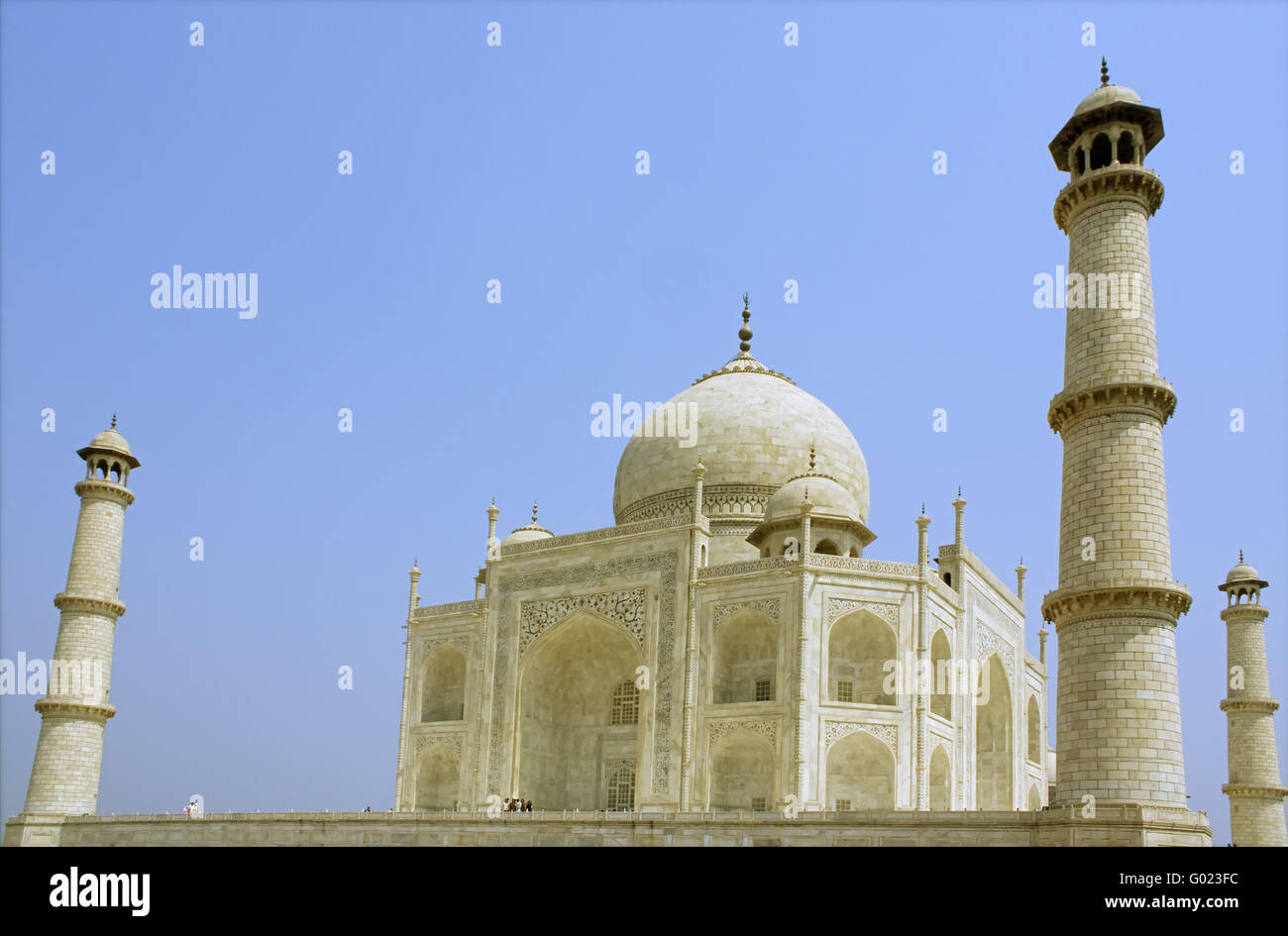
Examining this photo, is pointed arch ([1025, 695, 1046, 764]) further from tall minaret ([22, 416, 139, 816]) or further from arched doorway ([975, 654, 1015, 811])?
tall minaret ([22, 416, 139, 816])

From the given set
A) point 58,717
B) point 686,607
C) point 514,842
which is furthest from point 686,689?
point 58,717

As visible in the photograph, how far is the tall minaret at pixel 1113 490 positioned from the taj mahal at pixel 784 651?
35mm

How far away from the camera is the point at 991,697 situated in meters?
29.0

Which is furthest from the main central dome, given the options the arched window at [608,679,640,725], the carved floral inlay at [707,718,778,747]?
the carved floral inlay at [707,718,778,747]

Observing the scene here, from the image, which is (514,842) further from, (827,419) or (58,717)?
(827,419)

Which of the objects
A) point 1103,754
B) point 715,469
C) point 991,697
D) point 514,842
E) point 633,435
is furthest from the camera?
point 633,435

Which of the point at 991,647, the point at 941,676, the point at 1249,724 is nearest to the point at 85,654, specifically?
the point at 941,676

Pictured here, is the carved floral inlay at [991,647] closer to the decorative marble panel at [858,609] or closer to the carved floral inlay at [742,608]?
the decorative marble panel at [858,609]

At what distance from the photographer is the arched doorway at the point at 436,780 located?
2880 centimetres

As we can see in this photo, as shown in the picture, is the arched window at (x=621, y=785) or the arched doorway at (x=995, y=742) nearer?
the arched window at (x=621, y=785)

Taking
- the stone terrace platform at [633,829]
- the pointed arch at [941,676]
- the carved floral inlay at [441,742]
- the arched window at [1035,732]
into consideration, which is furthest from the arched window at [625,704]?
the arched window at [1035,732]
